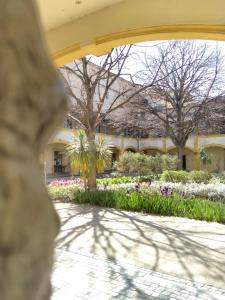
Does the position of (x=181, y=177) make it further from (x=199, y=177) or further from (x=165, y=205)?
(x=165, y=205)

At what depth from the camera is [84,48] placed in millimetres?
5328

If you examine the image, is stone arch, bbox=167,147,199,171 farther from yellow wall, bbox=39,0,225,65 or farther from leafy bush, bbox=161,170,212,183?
yellow wall, bbox=39,0,225,65

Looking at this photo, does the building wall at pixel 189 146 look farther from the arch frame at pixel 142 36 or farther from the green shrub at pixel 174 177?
the arch frame at pixel 142 36

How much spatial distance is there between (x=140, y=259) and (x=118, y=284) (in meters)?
1.13

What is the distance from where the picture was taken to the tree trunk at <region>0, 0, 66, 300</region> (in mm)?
568

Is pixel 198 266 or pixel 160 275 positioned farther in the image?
pixel 198 266

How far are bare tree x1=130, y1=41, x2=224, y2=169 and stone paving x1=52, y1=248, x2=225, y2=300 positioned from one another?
46.6 ft

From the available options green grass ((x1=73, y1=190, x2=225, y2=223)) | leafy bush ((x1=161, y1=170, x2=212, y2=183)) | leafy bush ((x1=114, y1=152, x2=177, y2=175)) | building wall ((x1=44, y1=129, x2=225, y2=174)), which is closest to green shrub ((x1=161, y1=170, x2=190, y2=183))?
leafy bush ((x1=161, y1=170, x2=212, y2=183))

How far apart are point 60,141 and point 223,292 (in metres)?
22.8

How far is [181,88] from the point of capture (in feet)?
68.4

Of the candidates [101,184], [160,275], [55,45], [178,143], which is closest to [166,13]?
[55,45]

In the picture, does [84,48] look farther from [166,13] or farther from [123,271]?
[123,271]

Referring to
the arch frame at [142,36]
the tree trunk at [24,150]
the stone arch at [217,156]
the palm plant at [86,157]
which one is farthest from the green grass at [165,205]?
the stone arch at [217,156]

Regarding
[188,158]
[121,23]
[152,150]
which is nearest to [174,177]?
[121,23]
